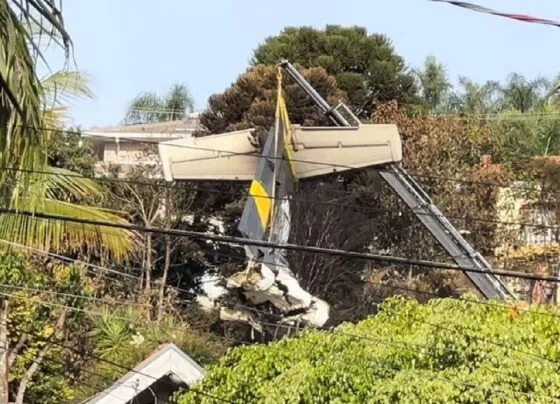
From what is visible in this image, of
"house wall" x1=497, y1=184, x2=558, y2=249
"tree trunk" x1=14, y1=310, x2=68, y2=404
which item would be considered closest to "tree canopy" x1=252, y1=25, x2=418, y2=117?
"house wall" x1=497, y1=184, x2=558, y2=249

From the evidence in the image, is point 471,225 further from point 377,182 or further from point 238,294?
point 238,294

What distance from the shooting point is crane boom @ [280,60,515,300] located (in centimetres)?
1630

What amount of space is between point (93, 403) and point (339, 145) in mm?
A: 5170

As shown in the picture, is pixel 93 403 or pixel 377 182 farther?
pixel 377 182

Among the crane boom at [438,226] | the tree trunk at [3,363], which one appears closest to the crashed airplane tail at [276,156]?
the crane boom at [438,226]

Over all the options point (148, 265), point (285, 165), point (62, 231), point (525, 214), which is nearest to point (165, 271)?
point (148, 265)

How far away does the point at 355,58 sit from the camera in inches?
1039

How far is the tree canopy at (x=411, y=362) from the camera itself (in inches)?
385

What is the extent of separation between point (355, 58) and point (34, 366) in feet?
44.9

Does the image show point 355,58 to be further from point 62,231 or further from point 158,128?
point 62,231

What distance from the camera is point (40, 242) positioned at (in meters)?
9.29

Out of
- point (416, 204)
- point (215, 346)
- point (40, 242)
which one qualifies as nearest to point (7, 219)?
point (40, 242)

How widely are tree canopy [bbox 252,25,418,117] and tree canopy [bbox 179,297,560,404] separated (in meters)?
13.7

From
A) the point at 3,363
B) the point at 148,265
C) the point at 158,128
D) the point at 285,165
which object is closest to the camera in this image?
the point at 3,363
